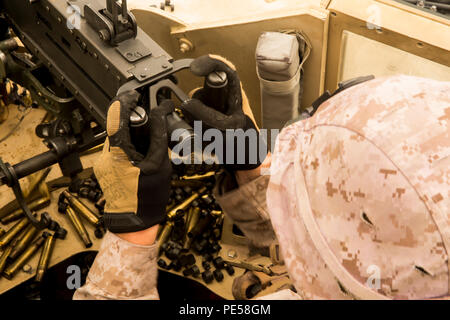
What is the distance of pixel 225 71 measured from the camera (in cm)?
164

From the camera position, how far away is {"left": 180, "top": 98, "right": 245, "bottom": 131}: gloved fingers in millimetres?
1581

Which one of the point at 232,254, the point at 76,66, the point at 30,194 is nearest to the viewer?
the point at 76,66

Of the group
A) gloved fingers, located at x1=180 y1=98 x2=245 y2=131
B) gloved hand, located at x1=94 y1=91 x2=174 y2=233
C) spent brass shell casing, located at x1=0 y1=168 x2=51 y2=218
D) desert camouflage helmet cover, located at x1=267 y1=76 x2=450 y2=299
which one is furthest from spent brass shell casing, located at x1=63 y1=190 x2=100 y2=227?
desert camouflage helmet cover, located at x1=267 y1=76 x2=450 y2=299

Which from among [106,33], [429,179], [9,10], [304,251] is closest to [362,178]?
[429,179]

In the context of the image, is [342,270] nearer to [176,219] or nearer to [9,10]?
[176,219]

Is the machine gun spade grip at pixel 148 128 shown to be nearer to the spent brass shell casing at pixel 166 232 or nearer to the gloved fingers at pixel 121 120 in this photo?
the gloved fingers at pixel 121 120

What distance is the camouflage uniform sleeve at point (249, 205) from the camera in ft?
6.15

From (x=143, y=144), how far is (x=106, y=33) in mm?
388

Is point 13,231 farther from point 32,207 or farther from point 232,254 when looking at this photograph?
point 232,254

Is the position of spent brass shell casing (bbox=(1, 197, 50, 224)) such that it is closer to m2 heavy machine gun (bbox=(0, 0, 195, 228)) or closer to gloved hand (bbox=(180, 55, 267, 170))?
m2 heavy machine gun (bbox=(0, 0, 195, 228))

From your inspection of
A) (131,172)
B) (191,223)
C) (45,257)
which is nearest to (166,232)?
(191,223)

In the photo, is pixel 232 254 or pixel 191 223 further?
pixel 191 223

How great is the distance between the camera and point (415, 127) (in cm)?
87

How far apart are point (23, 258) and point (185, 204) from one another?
0.80 m
